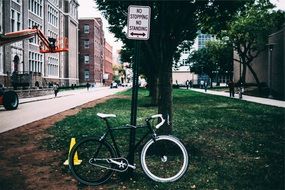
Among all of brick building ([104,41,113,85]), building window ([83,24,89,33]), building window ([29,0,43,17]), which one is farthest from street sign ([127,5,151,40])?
brick building ([104,41,113,85])

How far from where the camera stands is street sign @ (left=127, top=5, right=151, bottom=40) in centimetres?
548

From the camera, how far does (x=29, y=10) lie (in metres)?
46.2

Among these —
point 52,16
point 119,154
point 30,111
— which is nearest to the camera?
point 119,154

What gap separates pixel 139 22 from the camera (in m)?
5.50

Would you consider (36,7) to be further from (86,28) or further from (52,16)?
(86,28)

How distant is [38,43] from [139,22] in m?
47.6

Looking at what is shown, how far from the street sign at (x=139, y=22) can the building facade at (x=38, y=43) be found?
29.7m

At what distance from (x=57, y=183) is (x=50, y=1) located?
188 ft

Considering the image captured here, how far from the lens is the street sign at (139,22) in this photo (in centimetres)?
548

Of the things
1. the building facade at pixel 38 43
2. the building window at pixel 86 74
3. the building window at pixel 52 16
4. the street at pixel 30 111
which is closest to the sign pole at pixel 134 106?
the street at pixel 30 111

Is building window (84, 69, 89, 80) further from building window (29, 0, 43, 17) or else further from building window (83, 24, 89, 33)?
building window (29, 0, 43, 17)

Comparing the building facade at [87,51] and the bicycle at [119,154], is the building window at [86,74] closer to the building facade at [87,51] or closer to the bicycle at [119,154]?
the building facade at [87,51]

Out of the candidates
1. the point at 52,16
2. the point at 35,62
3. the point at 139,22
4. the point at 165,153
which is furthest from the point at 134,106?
the point at 52,16

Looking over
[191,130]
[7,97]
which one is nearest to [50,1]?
[7,97]
